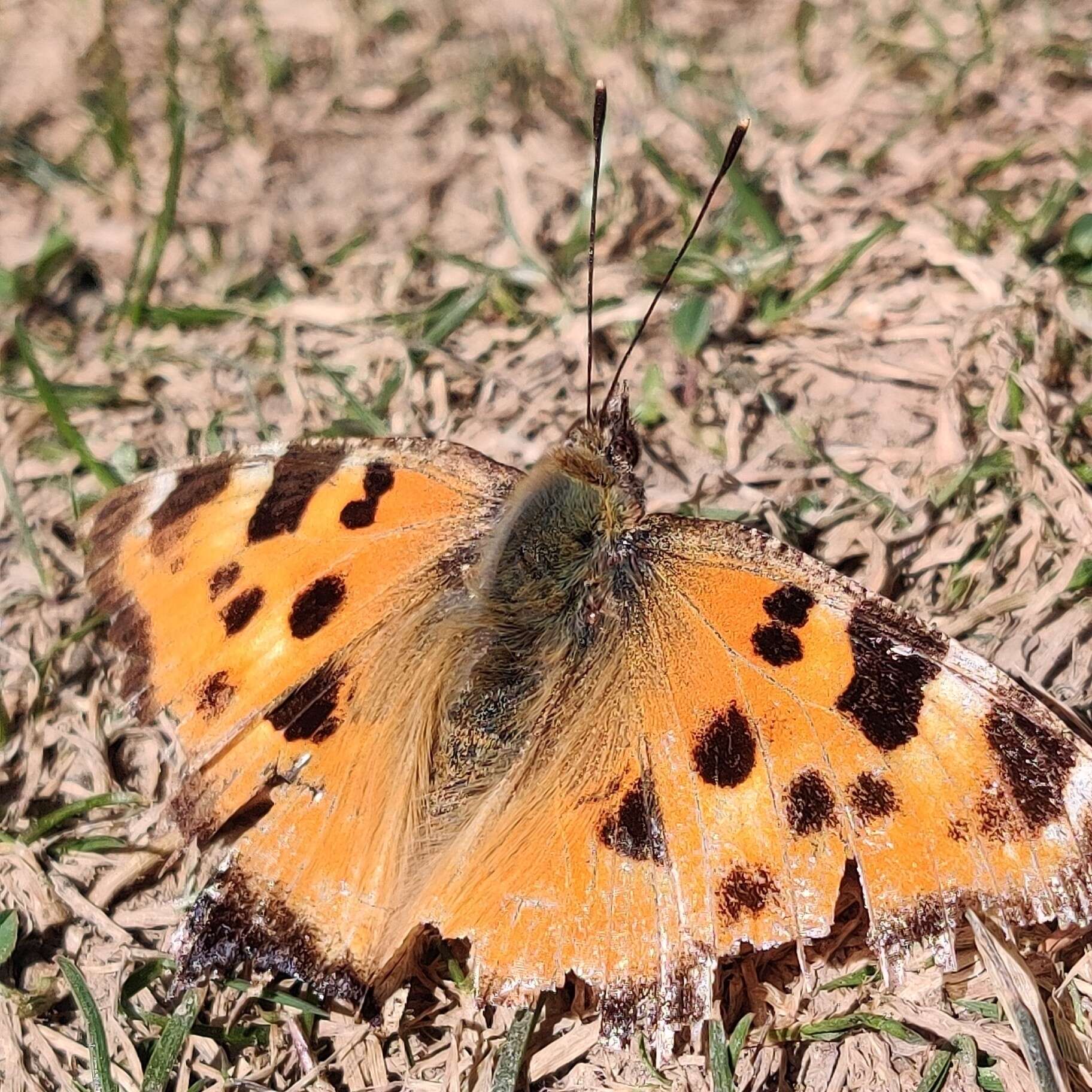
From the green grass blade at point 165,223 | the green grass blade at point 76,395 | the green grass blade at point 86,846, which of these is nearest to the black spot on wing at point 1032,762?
the green grass blade at point 86,846

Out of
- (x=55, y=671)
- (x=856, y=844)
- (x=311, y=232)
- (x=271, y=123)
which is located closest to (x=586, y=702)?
(x=856, y=844)

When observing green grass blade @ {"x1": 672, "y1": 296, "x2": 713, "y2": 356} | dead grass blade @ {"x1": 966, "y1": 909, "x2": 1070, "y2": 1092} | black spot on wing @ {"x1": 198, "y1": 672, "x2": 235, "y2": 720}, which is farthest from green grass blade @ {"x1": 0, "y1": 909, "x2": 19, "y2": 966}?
green grass blade @ {"x1": 672, "y1": 296, "x2": 713, "y2": 356}

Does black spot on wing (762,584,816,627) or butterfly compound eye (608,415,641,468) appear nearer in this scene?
black spot on wing (762,584,816,627)

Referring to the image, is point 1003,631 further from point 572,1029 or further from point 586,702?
Result: point 572,1029

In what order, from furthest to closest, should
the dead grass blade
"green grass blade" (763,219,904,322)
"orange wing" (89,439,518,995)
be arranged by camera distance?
"green grass blade" (763,219,904,322) < "orange wing" (89,439,518,995) < the dead grass blade

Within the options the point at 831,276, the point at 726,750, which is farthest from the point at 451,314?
the point at 726,750

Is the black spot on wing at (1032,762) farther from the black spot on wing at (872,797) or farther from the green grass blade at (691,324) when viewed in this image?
the green grass blade at (691,324)

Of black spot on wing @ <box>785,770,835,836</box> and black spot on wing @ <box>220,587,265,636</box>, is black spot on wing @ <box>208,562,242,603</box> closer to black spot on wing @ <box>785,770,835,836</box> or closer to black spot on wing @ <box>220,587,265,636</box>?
black spot on wing @ <box>220,587,265,636</box>
